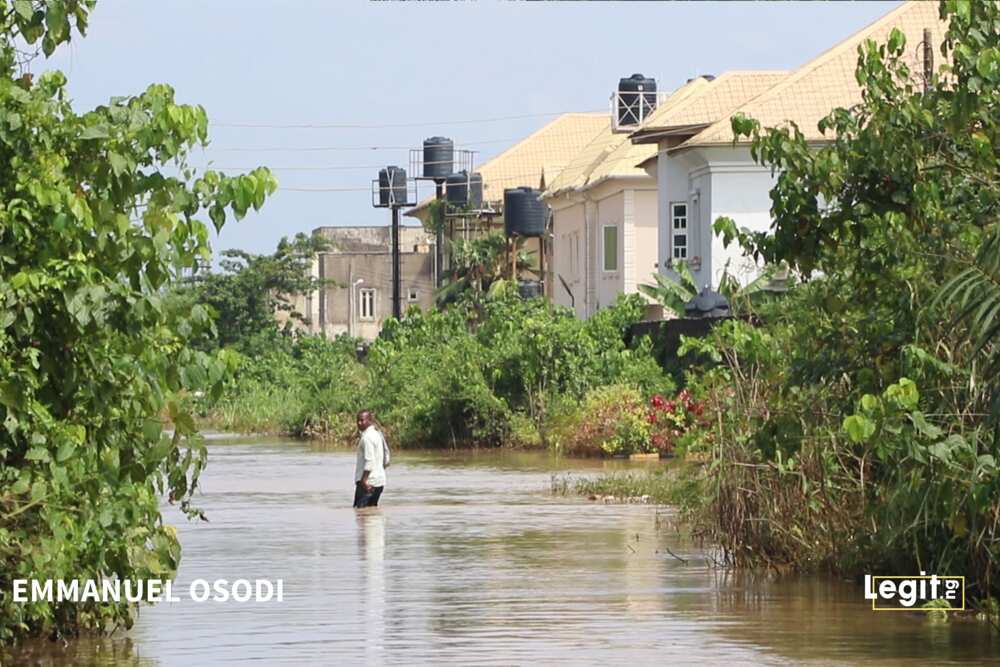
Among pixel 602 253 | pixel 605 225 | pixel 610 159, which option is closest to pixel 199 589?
pixel 602 253

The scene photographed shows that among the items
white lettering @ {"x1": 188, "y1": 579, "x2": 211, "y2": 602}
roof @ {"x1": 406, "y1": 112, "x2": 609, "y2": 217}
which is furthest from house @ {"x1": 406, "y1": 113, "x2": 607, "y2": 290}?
white lettering @ {"x1": 188, "y1": 579, "x2": 211, "y2": 602}

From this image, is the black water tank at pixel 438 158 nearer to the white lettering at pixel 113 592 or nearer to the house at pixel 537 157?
the house at pixel 537 157

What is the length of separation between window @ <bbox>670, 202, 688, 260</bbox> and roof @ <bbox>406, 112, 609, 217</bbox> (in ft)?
107

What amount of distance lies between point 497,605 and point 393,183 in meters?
66.5

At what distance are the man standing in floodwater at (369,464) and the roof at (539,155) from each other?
5775 centimetres

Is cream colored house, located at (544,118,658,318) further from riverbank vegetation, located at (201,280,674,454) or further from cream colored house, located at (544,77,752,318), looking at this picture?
riverbank vegetation, located at (201,280,674,454)

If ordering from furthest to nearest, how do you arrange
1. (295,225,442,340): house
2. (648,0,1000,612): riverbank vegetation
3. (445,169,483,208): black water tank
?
1. (295,225,442,340): house
2. (445,169,483,208): black water tank
3. (648,0,1000,612): riverbank vegetation

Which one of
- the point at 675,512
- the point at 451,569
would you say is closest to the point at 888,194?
the point at 451,569

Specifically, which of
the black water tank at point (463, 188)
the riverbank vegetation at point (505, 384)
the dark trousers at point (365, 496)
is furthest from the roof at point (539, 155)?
the dark trousers at point (365, 496)

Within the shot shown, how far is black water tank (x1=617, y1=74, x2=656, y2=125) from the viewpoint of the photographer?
211 feet

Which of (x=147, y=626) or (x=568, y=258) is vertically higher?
(x=568, y=258)

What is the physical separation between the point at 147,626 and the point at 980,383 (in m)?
6.34

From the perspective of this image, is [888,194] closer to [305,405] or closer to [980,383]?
[980,383]

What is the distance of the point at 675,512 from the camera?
81.3ft
